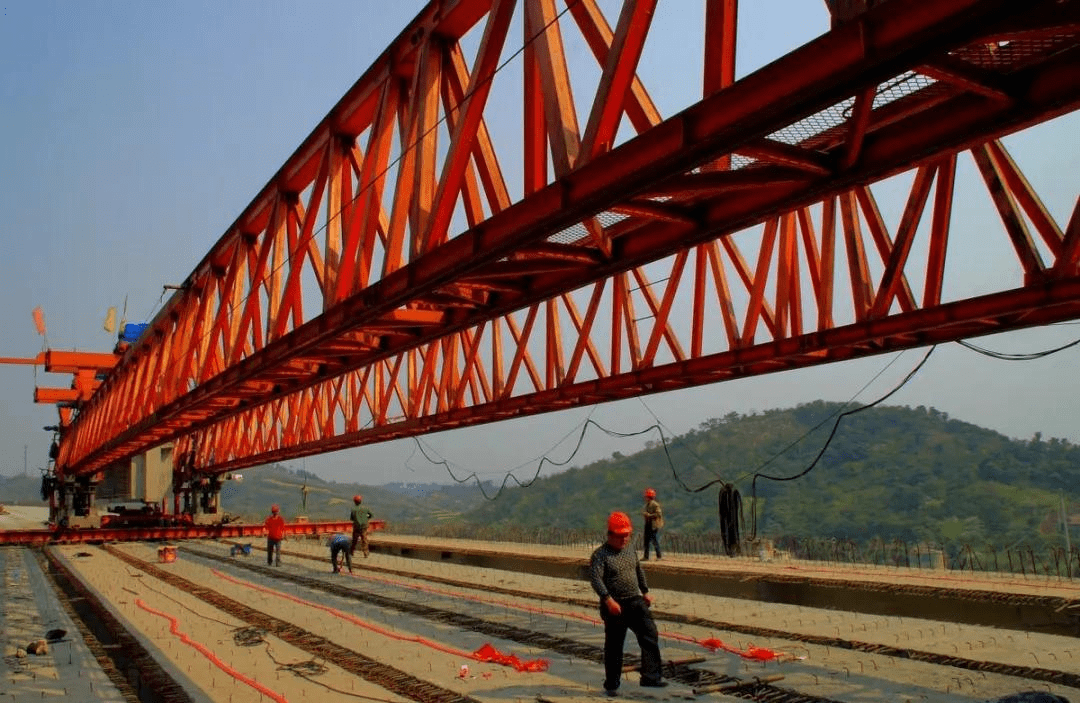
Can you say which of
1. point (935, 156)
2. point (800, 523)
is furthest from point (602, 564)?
point (800, 523)

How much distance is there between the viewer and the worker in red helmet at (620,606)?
7805 mm

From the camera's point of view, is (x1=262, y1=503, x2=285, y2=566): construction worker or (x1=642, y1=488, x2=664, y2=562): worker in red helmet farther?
(x1=262, y1=503, x2=285, y2=566): construction worker

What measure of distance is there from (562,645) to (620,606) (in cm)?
281

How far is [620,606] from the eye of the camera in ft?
25.8

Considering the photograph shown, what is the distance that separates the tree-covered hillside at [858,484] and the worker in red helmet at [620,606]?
60553 mm

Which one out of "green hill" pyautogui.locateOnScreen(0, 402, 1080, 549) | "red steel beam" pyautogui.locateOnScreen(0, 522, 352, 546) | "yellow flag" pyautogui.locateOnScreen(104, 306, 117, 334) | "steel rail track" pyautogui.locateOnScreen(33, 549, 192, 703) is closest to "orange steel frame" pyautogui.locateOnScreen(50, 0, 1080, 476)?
"steel rail track" pyautogui.locateOnScreen(33, 549, 192, 703)

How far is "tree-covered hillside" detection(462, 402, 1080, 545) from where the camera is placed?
88.1 m

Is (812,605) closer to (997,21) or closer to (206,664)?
(206,664)

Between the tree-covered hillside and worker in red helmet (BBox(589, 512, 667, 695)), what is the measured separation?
60.6 metres

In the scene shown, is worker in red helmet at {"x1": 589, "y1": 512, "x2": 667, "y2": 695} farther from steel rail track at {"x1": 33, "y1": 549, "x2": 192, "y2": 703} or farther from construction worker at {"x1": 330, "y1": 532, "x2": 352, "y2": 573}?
construction worker at {"x1": 330, "y1": 532, "x2": 352, "y2": 573}

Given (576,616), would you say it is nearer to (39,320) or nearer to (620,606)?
(620,606)

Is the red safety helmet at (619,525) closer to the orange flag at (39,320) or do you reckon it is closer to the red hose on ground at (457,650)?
the red hose on ground at (457,650)

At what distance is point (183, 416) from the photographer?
20031mm

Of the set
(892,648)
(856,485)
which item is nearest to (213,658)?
(892,648)
